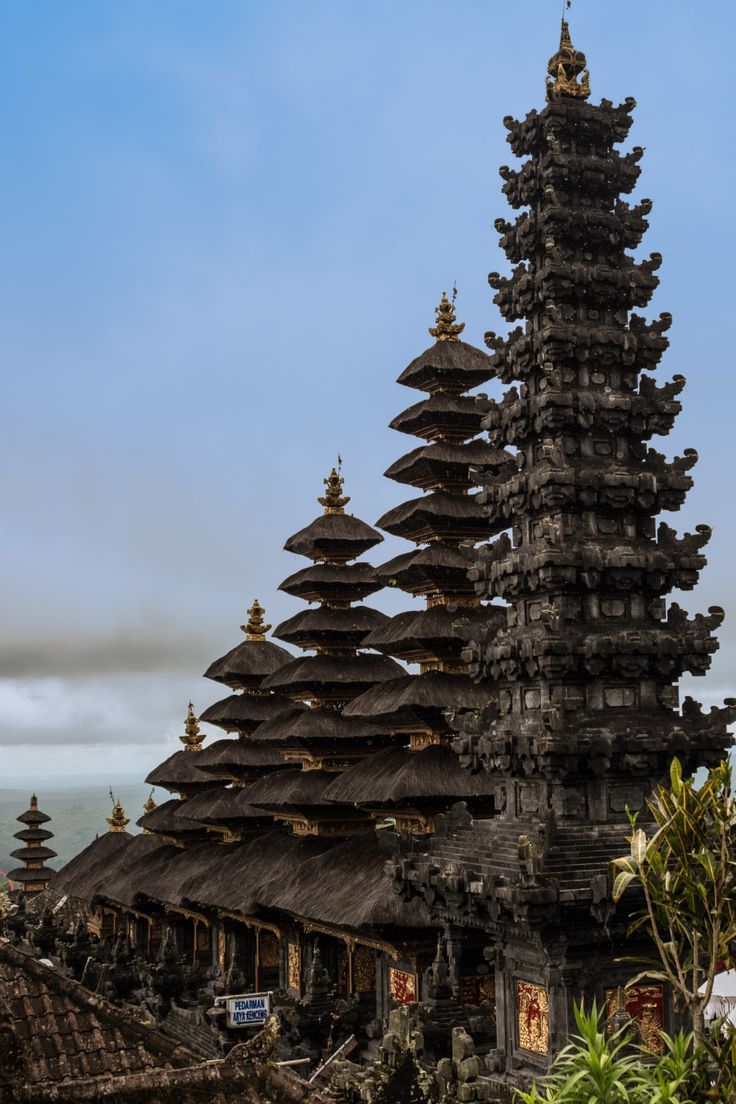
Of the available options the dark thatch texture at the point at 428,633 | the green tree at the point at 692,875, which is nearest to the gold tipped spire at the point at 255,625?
the dark thatch texture at the point at 428,633

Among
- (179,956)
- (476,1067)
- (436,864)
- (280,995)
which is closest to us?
(476,1067)

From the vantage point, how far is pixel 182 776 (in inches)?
1752

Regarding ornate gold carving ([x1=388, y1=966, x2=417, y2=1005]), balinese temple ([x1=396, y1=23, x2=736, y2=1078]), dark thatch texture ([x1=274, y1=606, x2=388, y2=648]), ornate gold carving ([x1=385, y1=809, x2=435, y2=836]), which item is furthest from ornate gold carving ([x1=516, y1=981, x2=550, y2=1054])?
dark thatch texture ([x1=274, y1=606, x2=388, y2=648])

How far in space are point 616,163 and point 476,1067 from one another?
15.6 metres

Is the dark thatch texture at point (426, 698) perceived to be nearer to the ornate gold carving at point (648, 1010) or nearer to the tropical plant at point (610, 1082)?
the ornate gold carving at point (648, 1010)

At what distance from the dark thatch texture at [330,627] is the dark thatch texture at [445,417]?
7.36 m

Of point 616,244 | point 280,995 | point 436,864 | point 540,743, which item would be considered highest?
point 616,244

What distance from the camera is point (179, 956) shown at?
124 ft

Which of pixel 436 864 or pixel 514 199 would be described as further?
pixel 514 199

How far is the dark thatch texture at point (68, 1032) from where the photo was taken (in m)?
12.9

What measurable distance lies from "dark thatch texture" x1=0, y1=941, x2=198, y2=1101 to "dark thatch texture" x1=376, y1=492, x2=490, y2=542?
1755 cm

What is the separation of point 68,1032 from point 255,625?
31007 millimetres

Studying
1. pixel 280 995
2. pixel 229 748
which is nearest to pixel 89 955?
pixel 229 748

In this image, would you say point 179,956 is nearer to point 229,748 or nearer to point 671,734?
point 229,748
